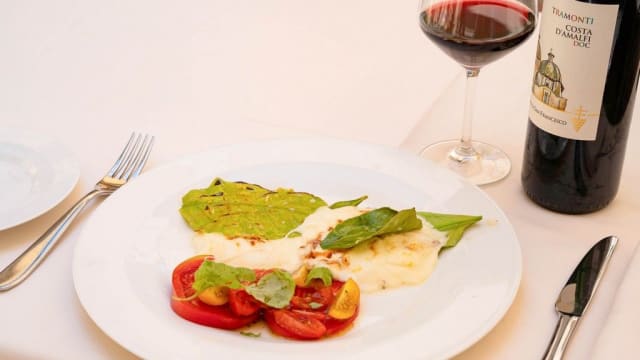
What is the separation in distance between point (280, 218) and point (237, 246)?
2.8 inches

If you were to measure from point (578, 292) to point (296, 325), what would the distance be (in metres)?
0.32

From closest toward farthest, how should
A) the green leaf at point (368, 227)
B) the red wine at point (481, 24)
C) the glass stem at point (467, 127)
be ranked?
the green leaf at point (368, 227) < the red wine at point (481, 24) < the glass stem at point (467, 127)

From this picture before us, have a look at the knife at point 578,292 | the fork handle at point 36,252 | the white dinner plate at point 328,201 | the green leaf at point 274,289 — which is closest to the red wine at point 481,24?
the white dinner plate at point 328,201

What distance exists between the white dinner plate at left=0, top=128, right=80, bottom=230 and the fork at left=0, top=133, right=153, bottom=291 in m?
0.03

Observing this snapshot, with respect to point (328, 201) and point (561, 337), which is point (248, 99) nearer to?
point (328, 201)

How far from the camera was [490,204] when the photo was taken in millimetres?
1070

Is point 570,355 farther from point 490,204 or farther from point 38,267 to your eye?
point 38,267

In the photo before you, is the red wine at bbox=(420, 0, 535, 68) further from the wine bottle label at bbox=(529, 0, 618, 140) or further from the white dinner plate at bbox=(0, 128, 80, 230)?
the white dinner plate at bbox=(0, 128, 80, 230)

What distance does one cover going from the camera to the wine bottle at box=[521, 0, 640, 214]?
98cm

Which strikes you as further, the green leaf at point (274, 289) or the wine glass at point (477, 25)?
the wine glass at point (477, 25)

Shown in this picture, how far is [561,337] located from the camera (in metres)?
0.92

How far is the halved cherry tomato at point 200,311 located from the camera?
904 millimetres

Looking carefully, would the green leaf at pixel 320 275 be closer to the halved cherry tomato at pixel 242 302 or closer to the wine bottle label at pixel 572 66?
the halved cherry tomato at pixel 242 302

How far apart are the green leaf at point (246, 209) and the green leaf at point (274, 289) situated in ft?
0.48
